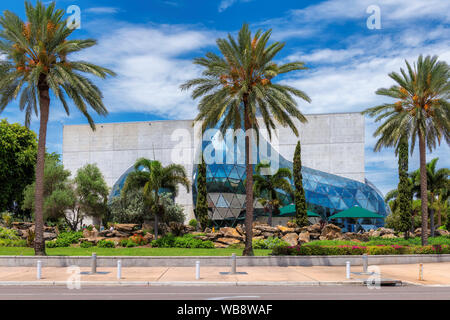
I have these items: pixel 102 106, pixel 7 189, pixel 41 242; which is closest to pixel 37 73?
pixel 102 106

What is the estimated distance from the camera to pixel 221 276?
60.2 ft

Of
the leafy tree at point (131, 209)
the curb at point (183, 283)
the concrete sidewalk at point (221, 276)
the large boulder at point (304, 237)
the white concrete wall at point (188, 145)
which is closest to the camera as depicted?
the curb at point (183, 283)

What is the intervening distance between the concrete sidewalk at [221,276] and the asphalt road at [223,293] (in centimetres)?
85

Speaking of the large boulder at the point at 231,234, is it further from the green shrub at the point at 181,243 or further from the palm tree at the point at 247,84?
the palm tree at the point at 247,84

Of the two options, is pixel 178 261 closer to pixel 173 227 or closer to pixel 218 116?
pixel 218 116

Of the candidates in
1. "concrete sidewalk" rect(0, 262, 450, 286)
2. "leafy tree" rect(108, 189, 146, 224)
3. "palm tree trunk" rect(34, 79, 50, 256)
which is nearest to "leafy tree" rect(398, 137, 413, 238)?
"concrete sidewalk" rect(0, 262, 450, 286)

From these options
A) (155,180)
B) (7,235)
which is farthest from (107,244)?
(7,235)

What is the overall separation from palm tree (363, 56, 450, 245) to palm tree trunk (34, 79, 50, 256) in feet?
70.5

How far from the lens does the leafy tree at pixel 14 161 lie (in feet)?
155

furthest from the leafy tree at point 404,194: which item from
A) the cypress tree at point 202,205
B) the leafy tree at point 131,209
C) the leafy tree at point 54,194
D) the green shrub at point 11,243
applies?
the green shrub at point 11,243

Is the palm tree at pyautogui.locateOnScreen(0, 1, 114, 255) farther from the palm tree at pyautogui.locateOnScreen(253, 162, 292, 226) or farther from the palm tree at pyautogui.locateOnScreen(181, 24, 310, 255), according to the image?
the palm tree at pyautogui.locateOnScreen(253, 162, 292, 226)

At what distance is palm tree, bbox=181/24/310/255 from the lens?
23250 mm

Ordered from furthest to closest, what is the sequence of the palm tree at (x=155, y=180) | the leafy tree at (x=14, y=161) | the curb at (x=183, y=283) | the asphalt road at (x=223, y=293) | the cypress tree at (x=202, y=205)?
the leafy tree at (x=14, y=161)
the cypress tree at (x=202, y=205)
the palm tree at (x=155, y=180)
the curb at (x=183, y=283)
the asphalt road at (x=223, y=293)

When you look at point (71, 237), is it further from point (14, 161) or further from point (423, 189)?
point (423, 189)
